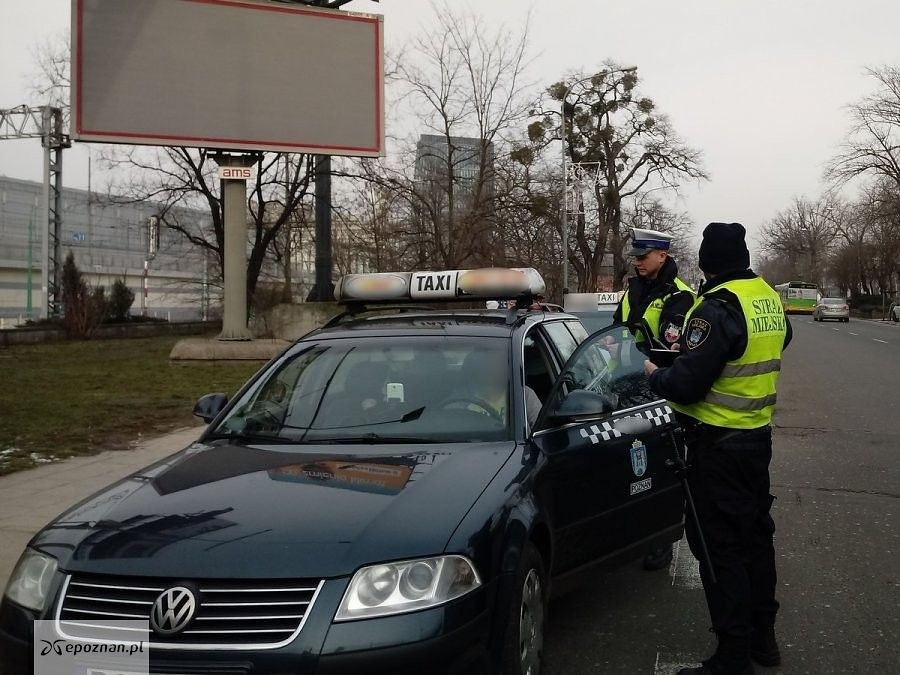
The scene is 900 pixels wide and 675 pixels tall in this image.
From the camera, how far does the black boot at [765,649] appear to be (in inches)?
152

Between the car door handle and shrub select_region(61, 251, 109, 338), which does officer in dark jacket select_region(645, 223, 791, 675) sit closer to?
the car door handle

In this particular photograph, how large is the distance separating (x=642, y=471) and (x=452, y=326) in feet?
4.02

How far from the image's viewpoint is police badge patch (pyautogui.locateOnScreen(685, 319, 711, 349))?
363 centimetres

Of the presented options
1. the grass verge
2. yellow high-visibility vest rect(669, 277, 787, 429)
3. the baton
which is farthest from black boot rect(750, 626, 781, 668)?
the grass verge

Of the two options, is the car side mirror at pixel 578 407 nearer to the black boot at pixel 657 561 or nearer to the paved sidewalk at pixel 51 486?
the black boot at pixel 657 561

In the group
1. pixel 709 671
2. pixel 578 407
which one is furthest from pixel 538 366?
pixel 709 671

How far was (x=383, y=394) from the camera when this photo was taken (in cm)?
416

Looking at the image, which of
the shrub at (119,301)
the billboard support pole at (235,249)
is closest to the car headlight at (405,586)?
the billboard support pole at (235,249)

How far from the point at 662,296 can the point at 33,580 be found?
3416 mm

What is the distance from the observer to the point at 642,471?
180 inches

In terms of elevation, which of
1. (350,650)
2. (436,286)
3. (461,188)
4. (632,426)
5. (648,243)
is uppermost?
(461,188)

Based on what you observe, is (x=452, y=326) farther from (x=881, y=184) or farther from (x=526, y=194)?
(x=881, y=184)

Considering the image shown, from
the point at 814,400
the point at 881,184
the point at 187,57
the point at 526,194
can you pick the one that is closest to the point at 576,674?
the point at 814,400

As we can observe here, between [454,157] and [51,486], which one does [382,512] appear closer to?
[51,486]
